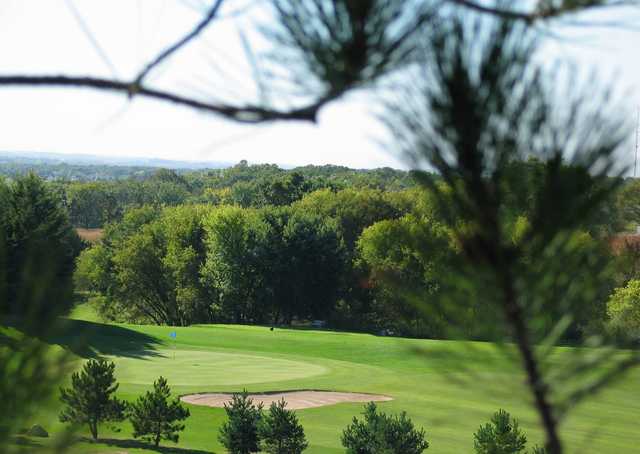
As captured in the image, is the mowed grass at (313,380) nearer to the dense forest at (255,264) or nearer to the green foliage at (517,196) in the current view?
the dense forest at (255,264)

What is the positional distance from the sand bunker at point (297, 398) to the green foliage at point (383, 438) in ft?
20.3

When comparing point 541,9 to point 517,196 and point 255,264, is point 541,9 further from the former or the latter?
point 255,264

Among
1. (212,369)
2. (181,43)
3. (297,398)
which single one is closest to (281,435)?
(297,398)

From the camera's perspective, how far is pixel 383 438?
1370 centimetres

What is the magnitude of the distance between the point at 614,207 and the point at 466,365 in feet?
1.57

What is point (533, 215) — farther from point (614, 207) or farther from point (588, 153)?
point (614, 207)

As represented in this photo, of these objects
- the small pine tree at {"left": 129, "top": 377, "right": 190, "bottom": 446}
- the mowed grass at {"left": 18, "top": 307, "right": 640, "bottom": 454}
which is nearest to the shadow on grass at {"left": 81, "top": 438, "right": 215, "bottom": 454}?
the mowed grass at {"left": 18, "top": 307, "right": 640, "bottom": 454}

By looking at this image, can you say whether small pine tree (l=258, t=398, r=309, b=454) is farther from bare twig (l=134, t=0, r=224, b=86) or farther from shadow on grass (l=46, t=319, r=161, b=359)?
bare twig (l=134, t=0, r=224, b=86)

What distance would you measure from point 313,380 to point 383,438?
10.2m

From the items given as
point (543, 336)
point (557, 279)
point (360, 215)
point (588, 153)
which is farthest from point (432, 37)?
point (360, 215)

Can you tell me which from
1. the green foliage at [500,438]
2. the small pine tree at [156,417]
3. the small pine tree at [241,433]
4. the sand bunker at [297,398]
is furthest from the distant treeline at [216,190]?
the green foliage at [500,438]

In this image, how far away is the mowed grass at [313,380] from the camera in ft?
54.7

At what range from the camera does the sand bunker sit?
2078 cm

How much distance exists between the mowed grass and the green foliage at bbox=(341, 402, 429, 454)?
96 centimetres
